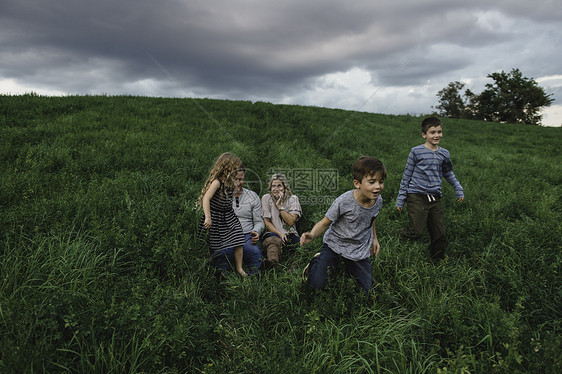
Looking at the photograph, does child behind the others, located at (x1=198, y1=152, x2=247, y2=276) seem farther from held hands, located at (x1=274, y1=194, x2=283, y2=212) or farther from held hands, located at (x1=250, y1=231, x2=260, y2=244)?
held hands, located at (x1=274, y1=194, x2=283, y2=212)

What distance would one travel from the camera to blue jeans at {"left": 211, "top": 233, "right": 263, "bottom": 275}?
12.6ft

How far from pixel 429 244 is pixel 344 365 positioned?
2.85 metres

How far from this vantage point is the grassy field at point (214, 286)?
85.8 inches

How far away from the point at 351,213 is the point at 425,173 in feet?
5.73

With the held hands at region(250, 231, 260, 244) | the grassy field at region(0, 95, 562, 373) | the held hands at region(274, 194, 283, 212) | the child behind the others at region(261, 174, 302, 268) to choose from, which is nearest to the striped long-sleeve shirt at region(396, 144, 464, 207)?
the grassy field at region(0, 95, 562, 373)

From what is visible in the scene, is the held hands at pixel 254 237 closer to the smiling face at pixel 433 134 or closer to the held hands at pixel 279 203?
the held hands at pixel 279 203

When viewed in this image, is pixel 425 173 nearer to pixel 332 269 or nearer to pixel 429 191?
pixel 429 191

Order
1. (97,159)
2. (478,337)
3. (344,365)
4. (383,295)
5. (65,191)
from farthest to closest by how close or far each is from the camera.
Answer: (97,159), (65,191), (383,295), (478,337), (344,365)

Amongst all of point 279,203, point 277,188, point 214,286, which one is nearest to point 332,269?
point 214,286

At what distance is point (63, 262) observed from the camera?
A: 9.55 ft

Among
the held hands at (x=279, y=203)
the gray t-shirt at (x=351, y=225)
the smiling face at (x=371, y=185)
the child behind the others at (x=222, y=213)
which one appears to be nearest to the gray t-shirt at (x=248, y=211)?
the held hands at (x=279, y=203)

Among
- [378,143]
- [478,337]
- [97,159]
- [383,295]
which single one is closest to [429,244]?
Result: [383,295]

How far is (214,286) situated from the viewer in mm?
3475

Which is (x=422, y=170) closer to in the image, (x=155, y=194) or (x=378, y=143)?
(x=155, y=194)
